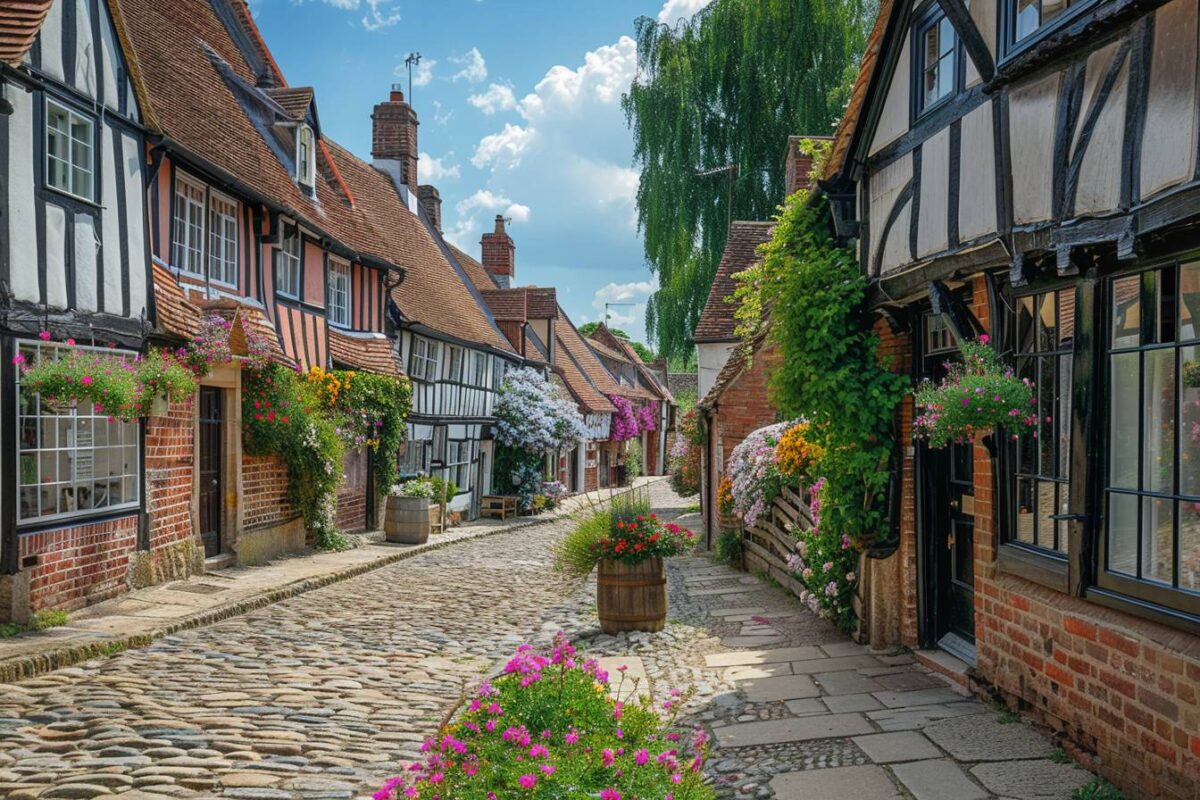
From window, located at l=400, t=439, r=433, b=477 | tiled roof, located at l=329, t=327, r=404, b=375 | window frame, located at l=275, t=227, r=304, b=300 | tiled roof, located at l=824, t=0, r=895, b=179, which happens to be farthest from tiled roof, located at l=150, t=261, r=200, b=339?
window, located at l=400, t=439, r=433, b=477

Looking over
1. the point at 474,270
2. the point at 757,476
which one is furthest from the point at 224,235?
the point at 474,270

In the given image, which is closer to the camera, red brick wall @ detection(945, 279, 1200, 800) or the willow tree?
red brick wall @ detection(945, 279, 1200, 800)

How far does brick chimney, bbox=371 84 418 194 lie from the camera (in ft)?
88.8

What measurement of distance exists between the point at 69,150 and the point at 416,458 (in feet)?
42.5

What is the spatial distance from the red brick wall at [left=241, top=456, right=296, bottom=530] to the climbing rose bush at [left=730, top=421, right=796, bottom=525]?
6575 millimetres

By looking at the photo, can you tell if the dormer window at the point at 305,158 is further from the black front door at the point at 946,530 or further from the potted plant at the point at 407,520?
the black front door at the point at 946,530

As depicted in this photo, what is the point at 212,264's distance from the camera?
12.9 meters

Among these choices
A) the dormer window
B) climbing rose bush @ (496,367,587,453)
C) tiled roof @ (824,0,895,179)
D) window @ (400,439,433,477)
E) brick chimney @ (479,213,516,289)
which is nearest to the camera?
tiled roof @ (824,0,895,179)

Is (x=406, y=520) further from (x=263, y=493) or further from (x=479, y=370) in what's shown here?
(x=479, y=370)

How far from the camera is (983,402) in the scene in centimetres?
523

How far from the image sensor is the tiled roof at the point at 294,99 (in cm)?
1747

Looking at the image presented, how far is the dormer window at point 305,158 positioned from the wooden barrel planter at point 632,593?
36.7ft

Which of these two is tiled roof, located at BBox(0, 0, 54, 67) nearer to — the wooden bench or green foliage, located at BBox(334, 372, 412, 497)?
green foliage, located at BBox(334, 372, 412, 497)

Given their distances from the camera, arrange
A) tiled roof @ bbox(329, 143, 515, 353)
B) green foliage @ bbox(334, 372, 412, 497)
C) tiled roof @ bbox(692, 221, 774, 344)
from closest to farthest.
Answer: green foliage @ bbox(334, 372, 412, 497)
tiled roof @ bbox(692, 221, 774, 344)
tiled roof @ bbox(329, 143, 515, 353)
